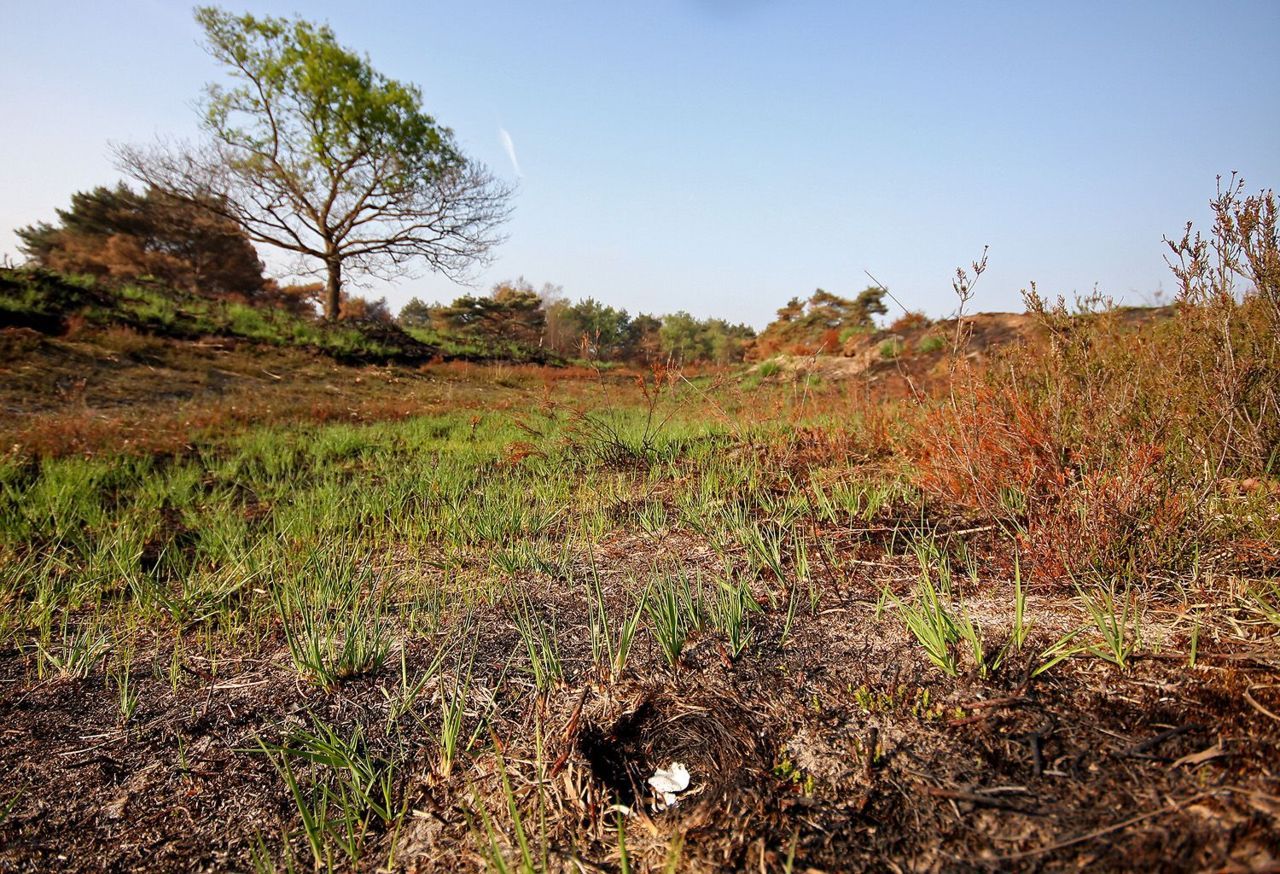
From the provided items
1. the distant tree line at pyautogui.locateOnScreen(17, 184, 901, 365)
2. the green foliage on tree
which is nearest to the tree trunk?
the distant tree line at pyautogui.locateOnScreen(17, 184, 901, 365)

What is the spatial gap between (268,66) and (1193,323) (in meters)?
24.6

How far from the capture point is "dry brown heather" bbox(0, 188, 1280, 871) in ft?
3.59

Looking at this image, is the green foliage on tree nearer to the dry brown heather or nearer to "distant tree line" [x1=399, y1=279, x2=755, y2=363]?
"distant tree line" [x1=399, y1=279, x2=755, y2=363]

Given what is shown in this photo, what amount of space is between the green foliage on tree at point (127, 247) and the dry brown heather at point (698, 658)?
25732 mm

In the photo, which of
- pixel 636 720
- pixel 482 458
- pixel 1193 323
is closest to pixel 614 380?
pixel 482 458

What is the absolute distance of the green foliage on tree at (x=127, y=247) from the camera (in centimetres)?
2316

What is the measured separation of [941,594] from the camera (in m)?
1.92

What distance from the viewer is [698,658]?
173cm

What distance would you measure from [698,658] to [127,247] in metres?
32.2

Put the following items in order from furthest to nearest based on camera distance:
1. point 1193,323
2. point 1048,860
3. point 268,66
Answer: point 268,66 < point 1193,323 < point 1048,860

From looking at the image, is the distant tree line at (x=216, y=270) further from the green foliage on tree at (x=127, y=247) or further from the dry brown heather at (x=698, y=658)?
the dry brown heather at (x=698, y=658)

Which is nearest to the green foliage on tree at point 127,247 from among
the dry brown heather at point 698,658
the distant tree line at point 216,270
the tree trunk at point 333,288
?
the distant tree line at point 216,270

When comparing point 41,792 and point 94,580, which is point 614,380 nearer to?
point 94,580

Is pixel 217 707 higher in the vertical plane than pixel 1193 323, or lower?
lower
